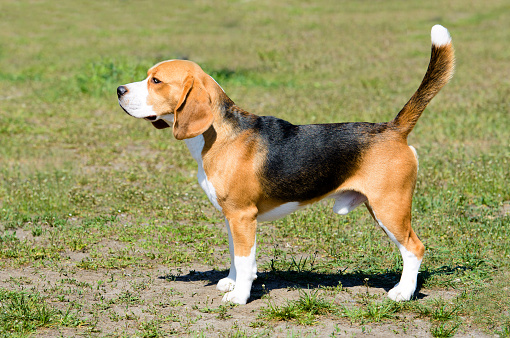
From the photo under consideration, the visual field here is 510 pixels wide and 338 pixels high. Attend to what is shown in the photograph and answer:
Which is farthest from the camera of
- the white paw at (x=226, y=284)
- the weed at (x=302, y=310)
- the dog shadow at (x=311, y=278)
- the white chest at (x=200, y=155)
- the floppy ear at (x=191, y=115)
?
the dog shadow at (x=311, y=278)

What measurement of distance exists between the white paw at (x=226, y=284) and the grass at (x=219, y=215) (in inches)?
12.4

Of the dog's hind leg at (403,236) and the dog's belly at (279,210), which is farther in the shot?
the dog's belly at (279,210)

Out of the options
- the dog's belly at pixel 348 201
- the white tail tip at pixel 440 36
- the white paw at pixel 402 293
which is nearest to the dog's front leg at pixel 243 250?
the dog's belly at pixel 348 201

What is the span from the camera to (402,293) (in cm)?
548

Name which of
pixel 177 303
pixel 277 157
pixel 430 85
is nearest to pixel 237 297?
pixel 177 303

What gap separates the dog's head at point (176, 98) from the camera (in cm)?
528

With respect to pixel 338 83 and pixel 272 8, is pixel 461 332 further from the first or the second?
pixel 272 8

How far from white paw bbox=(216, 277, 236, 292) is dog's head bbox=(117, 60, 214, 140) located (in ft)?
4.92

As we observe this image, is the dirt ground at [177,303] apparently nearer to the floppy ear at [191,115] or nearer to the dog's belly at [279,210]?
the dog's belly at [279,210]

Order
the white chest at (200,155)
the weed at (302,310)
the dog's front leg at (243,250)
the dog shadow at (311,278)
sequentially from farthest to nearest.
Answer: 1. the dog shadow at (311,278)
2. the white chest at (200,155)
3. the dog's front leg at (243,250)
4. the weed at (302,310)

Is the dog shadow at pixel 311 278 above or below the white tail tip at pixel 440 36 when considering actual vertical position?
below

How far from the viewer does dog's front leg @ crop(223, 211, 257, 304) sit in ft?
17.7

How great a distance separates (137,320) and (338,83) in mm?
13127

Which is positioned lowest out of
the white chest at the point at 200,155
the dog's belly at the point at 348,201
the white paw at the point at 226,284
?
the white paw at the point at 226,284
